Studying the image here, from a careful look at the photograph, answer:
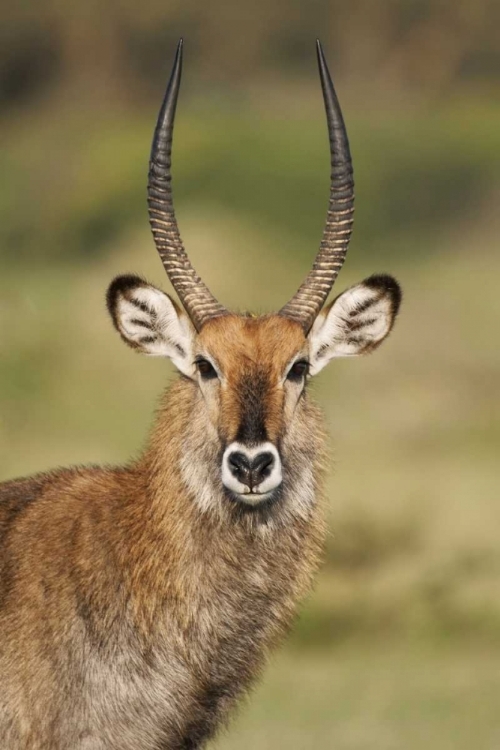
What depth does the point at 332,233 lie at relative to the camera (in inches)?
408

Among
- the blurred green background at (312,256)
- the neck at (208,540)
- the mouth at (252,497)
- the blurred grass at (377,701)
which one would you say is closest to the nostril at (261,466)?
the mouth at (252,497)

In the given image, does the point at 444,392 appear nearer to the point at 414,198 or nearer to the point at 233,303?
the point at 233,303

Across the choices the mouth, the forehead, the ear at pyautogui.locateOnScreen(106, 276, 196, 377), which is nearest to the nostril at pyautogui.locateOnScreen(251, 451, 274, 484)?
the mouth

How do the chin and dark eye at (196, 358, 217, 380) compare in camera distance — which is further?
dark eye at (196, 358, 217, 380)

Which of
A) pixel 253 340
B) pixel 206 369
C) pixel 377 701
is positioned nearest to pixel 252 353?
pixel 253 340

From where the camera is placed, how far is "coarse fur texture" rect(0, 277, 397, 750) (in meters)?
9.45

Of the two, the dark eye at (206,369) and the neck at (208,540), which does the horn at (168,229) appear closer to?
the dark eye at (206,369)

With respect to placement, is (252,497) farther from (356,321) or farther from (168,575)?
(356,321)

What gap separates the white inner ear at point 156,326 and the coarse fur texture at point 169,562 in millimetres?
12

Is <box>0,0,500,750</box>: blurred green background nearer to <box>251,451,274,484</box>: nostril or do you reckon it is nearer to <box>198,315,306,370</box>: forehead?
<box>198,315,306,370</box>: forehead

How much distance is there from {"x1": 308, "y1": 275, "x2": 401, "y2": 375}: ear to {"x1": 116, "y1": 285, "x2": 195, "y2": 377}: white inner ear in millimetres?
807

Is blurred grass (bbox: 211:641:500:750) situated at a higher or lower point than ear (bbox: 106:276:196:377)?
lower

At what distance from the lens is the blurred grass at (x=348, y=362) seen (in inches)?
830

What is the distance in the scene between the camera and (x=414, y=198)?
42.7 meters
